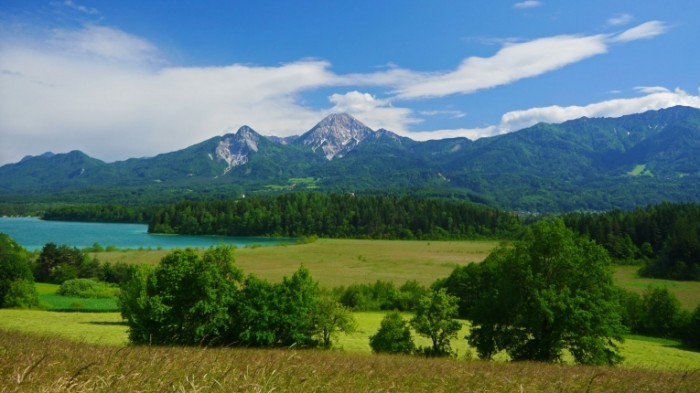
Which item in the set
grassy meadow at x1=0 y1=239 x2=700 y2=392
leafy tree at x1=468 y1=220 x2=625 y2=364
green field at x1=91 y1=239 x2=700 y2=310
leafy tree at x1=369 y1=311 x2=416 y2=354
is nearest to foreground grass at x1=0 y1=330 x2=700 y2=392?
grassy meadow at x1=0 y1=239 x2=700 y2=392

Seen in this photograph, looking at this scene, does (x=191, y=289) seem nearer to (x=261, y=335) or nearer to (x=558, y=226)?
(x=261, y=335)

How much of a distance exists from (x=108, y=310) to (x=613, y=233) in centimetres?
10720

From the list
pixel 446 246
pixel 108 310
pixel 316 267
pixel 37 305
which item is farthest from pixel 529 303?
pixel 446 246

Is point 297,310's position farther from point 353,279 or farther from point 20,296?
point 353,279

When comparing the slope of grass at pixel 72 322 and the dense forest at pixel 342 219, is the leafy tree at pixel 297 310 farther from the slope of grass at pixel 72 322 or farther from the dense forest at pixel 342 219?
the dense forest at pixel 342 219

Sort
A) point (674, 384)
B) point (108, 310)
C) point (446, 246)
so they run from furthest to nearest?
point (446, 246) → point (108, 310) → point (674, 384)

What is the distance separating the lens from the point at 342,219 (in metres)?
179

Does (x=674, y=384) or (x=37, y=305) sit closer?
(x=674, y=384)

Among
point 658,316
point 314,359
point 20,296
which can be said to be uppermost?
point 314,359

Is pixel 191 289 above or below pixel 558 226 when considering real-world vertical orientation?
below

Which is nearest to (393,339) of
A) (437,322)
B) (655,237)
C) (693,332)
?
(437,322)

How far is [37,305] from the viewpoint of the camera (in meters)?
55.9

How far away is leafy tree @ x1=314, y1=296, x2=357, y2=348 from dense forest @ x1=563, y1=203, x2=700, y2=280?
6872cm

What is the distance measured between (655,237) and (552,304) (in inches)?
3936
